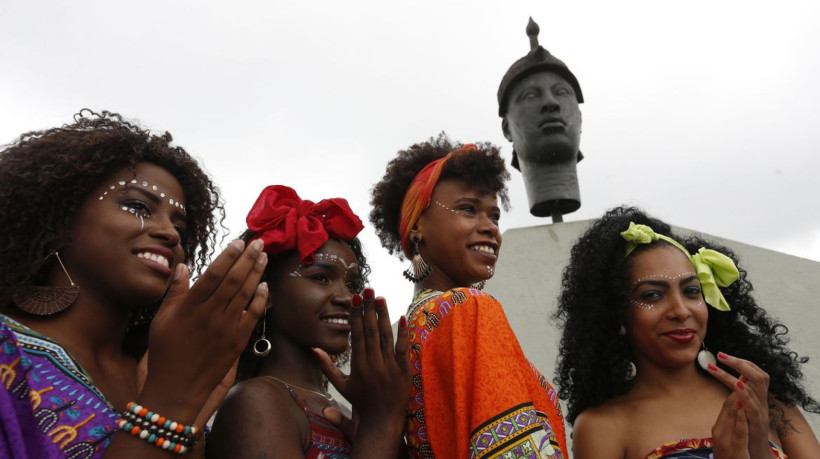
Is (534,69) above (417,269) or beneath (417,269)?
above

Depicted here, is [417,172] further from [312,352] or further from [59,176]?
[59,176]

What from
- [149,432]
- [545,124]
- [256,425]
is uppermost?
[545,124]

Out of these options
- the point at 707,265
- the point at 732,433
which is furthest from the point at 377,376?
the point at 707,265

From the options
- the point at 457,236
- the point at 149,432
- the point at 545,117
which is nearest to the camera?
the point at 149,432

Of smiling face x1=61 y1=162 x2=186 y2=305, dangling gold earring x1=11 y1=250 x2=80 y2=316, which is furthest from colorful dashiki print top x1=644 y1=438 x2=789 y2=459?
dangling gold earring x1=11 y1=250 x2=80 y2=316

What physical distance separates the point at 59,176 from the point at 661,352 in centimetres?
241

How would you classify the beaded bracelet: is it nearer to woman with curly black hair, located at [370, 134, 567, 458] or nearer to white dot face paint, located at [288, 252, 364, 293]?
woman with curly black hair, located at [370, 134, 567, 458]

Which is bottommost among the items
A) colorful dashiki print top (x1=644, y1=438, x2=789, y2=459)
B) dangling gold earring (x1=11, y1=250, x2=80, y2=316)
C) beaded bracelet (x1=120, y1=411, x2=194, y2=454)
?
beaded bracelet (x1=120, y1=411, x2=194, y2=454)

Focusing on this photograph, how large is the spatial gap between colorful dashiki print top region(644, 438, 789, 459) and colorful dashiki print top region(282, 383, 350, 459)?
1.24m

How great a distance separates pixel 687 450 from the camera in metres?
2.56

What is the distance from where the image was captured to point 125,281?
1957 millimetres

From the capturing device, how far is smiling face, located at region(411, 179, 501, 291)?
105 inches

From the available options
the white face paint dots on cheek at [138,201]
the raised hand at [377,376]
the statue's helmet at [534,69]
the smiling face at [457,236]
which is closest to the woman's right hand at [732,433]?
the smiling face at [457,236]

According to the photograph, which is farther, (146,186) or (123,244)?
(146,186)
